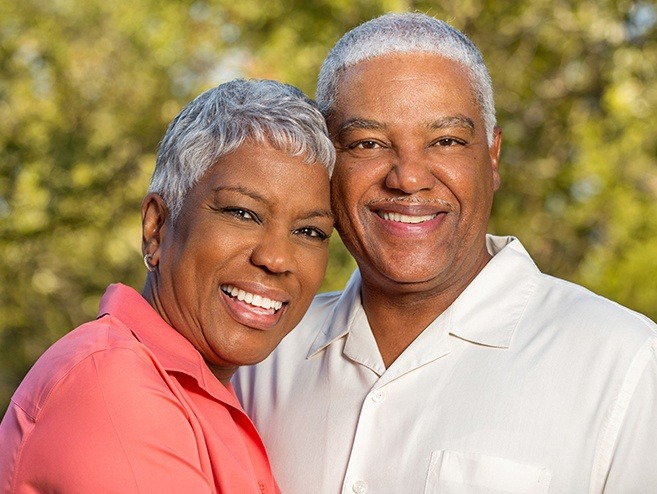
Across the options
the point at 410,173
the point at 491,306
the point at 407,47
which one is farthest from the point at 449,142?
the point at 491,306

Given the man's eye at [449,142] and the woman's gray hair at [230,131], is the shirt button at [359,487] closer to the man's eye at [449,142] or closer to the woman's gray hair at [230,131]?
the woman's gray hair at [230,131]

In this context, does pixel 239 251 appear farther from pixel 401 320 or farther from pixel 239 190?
pixel 401 320

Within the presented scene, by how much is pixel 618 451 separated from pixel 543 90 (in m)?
5.46

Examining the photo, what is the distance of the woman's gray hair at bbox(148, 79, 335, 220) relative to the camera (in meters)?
2.79

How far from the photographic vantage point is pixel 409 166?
309 centimetres

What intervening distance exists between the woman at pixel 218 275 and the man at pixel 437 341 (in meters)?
0.23

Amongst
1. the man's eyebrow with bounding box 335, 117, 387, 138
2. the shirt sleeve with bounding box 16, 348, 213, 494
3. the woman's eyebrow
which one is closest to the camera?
the shirt sleeve with bounding box 16, 348, 213, 494

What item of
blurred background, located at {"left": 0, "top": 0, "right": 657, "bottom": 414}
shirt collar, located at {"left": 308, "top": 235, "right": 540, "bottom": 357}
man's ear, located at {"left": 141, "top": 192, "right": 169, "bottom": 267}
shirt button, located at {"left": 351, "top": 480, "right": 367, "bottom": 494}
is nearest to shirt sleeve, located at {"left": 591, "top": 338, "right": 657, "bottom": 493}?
shirt collar, located at {"left": 308, "top": 235, "right": 540, "bottom": 357}

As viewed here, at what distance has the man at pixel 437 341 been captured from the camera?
2.72 meters

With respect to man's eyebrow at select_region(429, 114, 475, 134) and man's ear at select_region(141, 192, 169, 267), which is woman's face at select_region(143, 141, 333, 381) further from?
man's eyebrow at select_region(429, 114, 475, 134)

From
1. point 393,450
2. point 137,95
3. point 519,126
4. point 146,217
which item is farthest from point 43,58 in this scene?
point 393,450

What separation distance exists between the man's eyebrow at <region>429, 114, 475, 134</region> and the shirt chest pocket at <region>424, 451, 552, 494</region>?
91 centimetres

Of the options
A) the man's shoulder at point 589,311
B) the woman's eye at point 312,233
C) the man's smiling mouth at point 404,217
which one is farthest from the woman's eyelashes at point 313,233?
the man's shoulder at point 589,311

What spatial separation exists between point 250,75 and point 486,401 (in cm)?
487
